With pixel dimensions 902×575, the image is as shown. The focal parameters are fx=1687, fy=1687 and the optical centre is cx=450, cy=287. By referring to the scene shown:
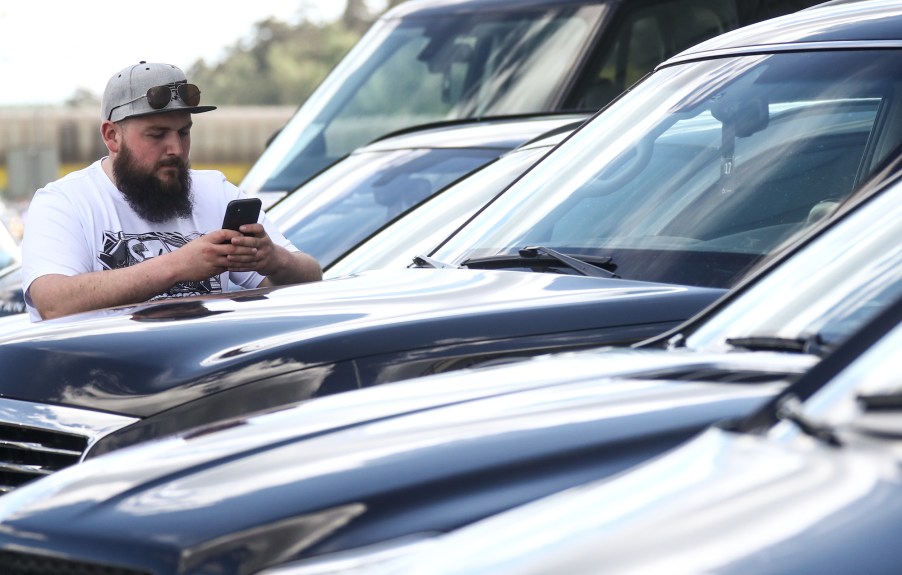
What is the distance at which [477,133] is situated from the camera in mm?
7230

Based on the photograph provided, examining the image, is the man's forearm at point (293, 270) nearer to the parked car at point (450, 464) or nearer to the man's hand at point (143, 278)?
the man's hand at point (143, 278)

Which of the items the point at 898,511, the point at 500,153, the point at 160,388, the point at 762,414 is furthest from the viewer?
the point at 500,153

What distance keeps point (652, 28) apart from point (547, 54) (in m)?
0.70

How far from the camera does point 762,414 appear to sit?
2.22 metres

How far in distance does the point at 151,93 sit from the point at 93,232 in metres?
0.49

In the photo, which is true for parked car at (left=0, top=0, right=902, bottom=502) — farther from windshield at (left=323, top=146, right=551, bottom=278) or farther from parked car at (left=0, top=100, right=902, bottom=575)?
windshield at (left=323, top=146, right=551, bottom=278)

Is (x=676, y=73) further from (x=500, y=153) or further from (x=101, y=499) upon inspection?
(x=101, y=499)

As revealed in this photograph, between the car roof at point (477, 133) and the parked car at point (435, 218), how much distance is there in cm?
65

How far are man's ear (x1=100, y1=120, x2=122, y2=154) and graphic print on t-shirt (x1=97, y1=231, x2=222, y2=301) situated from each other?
0.35m

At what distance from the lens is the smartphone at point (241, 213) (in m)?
4.73

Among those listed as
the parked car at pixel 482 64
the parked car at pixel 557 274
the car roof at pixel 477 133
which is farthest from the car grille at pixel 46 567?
the parked car at pixel 482 64

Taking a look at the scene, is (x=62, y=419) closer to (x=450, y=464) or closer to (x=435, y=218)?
(x=450, y=464)

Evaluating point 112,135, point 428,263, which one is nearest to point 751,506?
point 428,263

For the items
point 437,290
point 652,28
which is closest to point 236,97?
point 652,28
